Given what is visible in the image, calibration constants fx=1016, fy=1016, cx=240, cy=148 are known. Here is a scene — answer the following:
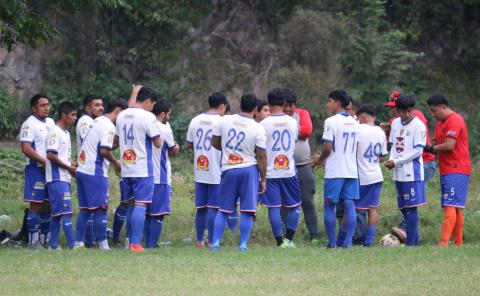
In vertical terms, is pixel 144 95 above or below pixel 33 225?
above

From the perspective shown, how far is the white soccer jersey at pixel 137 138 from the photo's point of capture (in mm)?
13625

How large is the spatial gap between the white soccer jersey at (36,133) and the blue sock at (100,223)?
1141 millimetres

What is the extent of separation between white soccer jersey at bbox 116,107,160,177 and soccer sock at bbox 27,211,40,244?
207cm

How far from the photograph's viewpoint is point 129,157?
1371cm

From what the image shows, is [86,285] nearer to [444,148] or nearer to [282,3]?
[444,148]

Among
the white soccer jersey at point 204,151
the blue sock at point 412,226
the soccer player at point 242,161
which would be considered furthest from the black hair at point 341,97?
the blue sock at point 412,226

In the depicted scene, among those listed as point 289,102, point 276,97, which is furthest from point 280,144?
point 289,102

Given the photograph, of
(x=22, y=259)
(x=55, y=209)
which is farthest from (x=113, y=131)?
(x=22, y=259)

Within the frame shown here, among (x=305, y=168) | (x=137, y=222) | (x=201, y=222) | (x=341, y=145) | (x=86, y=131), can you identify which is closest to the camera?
(x=137, y=222)

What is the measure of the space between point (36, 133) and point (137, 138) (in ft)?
5.99

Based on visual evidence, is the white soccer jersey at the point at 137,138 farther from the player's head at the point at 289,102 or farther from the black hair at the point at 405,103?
the black hair at the point at 405,103

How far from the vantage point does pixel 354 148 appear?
14.4 metres

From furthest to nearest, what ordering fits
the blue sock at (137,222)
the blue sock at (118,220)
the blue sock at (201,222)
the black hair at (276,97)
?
the blue sock at (118,220), the blue sock at (201,222), the black hair at (276,97), the blue sock at (137,222)

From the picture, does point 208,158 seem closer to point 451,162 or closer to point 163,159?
point 163,159
